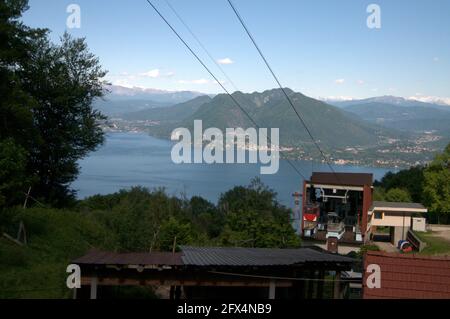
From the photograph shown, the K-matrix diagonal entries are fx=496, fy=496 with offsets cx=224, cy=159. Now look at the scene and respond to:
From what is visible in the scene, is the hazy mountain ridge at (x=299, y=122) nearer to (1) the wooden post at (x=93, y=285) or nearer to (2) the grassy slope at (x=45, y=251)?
(2) the grassy slope at (x=45, y=251)

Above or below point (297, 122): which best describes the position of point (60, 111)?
below

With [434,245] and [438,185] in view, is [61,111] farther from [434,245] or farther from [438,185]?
[438,185]

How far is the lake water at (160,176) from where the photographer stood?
59250 millimetres

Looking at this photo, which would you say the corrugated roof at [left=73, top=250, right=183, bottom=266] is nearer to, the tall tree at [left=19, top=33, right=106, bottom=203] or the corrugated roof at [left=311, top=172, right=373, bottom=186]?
the tall tree at [left=19, top=33, right=106, bottom=203]

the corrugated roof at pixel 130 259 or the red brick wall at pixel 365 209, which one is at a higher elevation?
the corrugated roof at pixel 130 259

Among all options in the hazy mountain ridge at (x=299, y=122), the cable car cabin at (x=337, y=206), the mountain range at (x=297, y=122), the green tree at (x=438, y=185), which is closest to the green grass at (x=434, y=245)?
the cable car cabin at (x=337, y=206)

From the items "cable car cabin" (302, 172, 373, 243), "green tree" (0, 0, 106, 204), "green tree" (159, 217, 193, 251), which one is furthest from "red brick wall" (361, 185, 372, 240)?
"green tree" (0, 0, 106, 204)

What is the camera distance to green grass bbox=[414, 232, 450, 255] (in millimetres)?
16531

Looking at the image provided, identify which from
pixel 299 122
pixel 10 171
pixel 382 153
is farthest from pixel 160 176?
pixel 382 153

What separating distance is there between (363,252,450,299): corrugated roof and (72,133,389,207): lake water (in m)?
37.6

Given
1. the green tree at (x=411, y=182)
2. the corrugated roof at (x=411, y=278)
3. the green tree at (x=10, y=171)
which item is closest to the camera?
the corrugated roof at (x=411, y=278)

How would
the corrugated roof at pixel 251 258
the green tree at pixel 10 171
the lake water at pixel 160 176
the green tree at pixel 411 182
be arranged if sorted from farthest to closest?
the lake water at pixel 160 176
the green tree at pixel 411 182
the green tree at pixel 10 171
the corrugated roof at pixel 251 258

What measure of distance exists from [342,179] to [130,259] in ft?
56.7

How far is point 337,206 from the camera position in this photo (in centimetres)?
2284
